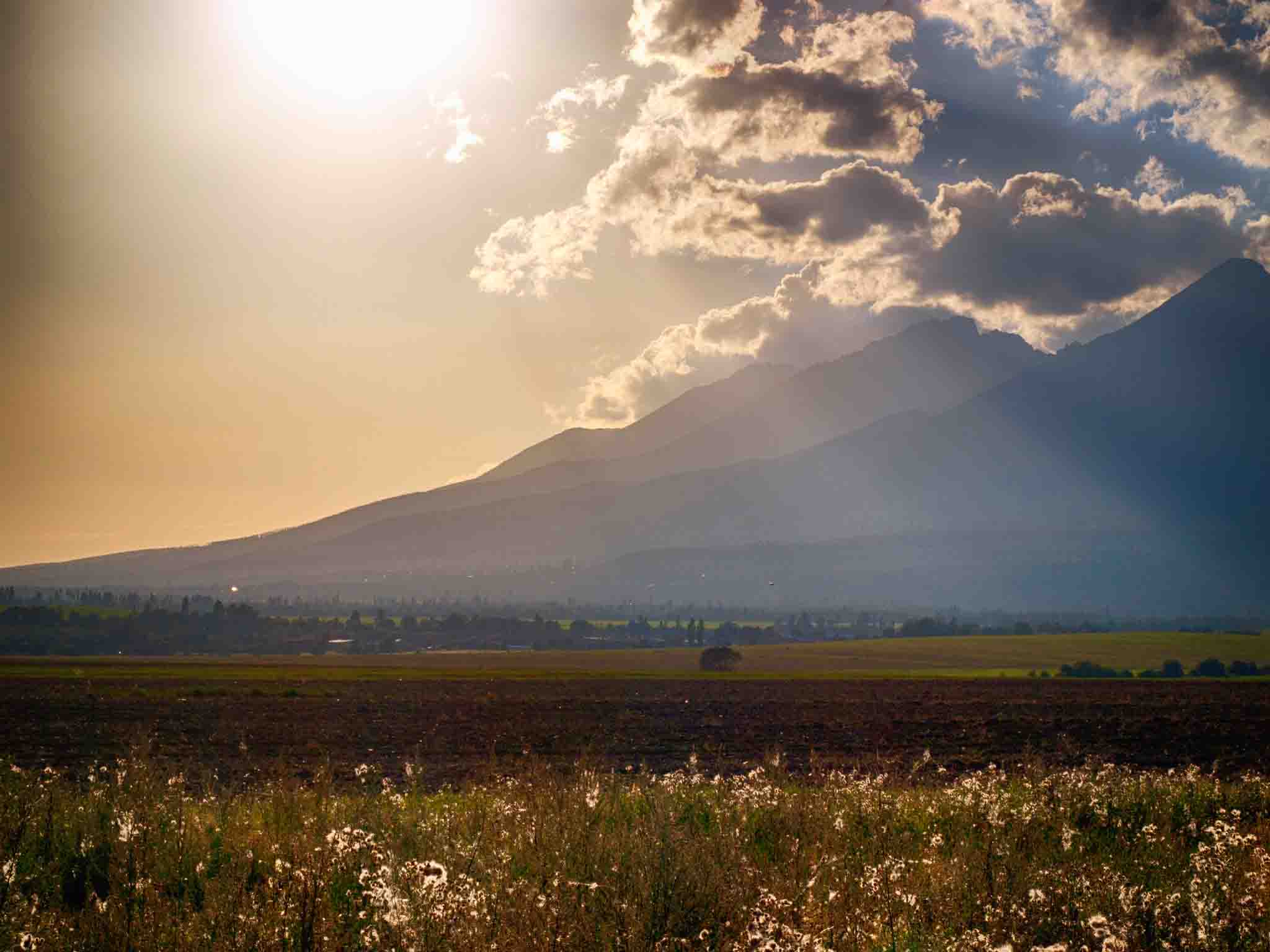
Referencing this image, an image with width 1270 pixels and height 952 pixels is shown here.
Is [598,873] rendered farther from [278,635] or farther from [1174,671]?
[278,635]

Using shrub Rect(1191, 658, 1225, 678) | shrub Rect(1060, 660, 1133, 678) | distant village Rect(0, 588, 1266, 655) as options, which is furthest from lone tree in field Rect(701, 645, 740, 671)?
distant village Rect(0, 588, 1266, 655)

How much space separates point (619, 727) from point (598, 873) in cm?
3516

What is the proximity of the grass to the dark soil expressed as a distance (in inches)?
91.8

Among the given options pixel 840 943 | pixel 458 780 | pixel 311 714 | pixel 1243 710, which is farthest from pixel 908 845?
pixel 1243 710

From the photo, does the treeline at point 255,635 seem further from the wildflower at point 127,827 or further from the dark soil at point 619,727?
the wildflower at point 127,827

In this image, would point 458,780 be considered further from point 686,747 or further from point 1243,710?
point 1243,710

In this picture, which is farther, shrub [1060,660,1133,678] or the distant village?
the distant village

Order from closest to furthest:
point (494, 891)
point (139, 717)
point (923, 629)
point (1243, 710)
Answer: point (494, 891), point (139, 717), point (1243, 710), point (923, 629)

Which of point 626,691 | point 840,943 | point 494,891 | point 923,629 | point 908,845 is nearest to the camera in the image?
point 840,943

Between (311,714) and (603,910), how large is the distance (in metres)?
43.9

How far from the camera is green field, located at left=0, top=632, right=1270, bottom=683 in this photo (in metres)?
90.4

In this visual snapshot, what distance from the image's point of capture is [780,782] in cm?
1381

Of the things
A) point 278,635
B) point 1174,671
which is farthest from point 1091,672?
point 278,635

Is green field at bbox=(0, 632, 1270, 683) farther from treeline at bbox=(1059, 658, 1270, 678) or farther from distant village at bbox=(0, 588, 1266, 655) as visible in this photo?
distant village at bbox=(0, 588, 1266, 655)
